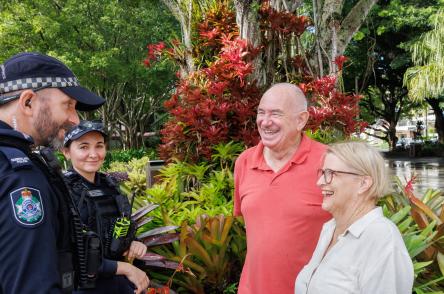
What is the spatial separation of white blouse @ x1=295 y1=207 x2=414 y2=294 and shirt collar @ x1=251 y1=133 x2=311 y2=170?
74 centimetres

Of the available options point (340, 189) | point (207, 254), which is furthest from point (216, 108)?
point (340, 189)

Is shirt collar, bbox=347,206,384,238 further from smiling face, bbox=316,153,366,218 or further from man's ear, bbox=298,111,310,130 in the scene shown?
man's ear, bbox=298,111,310,130

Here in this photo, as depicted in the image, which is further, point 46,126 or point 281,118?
point 281,118

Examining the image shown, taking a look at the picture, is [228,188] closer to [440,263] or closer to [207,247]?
[207,247]

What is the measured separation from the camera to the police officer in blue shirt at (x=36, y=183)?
4.61ft

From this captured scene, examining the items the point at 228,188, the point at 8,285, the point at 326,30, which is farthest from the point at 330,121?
the point at 8,285

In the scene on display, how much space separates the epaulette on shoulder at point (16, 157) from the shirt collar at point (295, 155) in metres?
1.59

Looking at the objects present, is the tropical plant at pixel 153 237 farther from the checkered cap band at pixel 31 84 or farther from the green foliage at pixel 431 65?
the green foliage at pixel 431 65

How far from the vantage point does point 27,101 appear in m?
1.61

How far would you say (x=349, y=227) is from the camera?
2068mm

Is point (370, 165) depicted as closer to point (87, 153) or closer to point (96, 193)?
point (96, 193)

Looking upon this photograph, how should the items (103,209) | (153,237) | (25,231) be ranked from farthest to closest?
(153,237) → (103,209) → (25,231)

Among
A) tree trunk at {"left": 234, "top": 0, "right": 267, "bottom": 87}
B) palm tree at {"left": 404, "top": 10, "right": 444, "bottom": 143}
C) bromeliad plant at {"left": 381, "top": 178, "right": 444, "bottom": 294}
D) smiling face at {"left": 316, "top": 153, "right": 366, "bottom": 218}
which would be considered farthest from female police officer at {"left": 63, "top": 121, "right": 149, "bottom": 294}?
palm tree at {"left": 404, "top": 10, "right": 444, "bottom": 143}

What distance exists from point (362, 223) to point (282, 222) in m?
0.62
